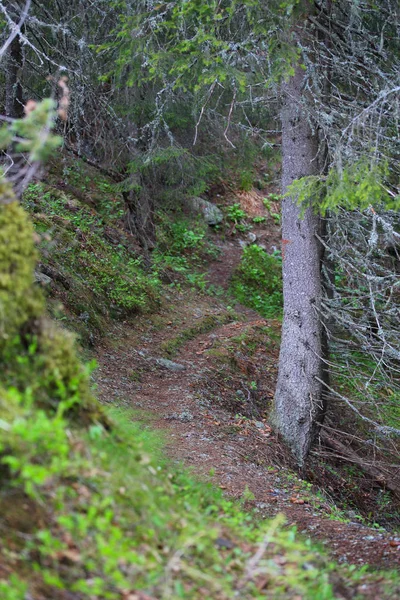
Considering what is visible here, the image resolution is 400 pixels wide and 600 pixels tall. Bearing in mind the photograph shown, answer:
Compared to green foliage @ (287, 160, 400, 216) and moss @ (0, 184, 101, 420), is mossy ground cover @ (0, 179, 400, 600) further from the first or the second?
green foliage @ (287, 160, 400, 216)

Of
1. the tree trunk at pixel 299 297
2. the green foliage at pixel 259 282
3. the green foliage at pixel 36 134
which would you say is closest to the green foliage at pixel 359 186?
the tree trunk at pixel 299 297

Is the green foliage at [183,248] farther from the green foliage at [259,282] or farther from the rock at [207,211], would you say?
the green foliage at [259,282]

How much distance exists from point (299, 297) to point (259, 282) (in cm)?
837

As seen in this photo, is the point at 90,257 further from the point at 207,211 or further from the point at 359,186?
the point at 207,211

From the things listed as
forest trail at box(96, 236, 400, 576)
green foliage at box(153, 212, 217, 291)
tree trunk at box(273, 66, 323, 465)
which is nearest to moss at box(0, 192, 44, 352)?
forest trail at box(96, 236, 400, 576)

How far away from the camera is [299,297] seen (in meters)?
7.54

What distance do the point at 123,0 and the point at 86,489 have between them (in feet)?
22.2

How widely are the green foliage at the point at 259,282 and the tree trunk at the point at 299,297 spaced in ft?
21.5

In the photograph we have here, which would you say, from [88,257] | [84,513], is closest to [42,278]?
[88,257]

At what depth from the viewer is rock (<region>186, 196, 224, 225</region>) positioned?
703 inches

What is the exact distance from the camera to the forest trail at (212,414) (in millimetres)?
5547

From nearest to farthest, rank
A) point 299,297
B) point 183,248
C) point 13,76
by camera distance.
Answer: point 299,297, point 13,76, point 183,248

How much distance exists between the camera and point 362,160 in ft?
18.3

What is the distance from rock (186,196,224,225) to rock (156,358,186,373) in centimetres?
885
